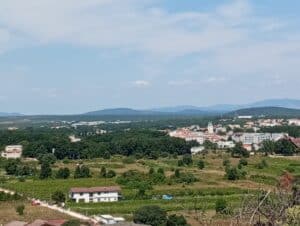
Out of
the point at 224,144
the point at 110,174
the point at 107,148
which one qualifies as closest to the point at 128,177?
the point at 110,174

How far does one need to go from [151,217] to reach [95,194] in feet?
38.0

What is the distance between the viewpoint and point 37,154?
60.3 metres

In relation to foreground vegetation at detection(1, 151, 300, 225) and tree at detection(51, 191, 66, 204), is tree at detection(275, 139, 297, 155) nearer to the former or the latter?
foreground vegetation at detection(1, 151, 300, 225)

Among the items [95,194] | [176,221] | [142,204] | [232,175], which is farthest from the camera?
[232,175]

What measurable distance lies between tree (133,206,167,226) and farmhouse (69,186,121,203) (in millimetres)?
9667

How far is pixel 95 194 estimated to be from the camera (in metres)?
33.4

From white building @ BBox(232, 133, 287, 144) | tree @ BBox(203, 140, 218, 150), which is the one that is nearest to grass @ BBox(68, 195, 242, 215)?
tree @ BBox(203, 140, 218, 150)

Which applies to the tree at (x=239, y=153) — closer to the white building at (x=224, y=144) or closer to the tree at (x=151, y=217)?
the white building at (x=224, y=144)

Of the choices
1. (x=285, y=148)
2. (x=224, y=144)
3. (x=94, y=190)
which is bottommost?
(x=224, y=144)

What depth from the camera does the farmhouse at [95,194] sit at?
1287 inches

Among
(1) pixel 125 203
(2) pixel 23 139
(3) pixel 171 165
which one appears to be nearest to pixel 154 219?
(1) pixel 125 203

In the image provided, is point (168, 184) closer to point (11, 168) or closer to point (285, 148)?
point (11, 168)

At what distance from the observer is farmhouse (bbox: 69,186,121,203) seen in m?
32.7

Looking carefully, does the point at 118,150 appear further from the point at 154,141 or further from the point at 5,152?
the point at 5,152
